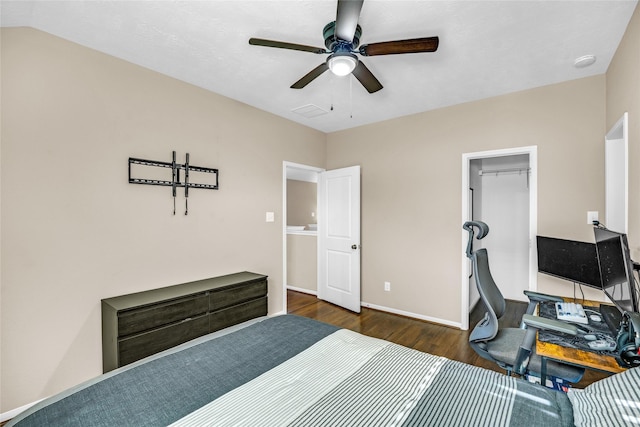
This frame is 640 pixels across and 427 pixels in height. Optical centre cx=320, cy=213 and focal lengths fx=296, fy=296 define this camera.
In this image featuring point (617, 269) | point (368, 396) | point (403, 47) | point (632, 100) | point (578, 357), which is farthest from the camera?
point (632, 100)

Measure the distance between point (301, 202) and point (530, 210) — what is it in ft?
17.0

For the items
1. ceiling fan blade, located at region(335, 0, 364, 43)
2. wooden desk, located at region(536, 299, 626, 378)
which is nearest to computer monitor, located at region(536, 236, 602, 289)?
wooden desk, located at region(536, 299, 626, 378)

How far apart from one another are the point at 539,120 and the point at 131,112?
12.7ft

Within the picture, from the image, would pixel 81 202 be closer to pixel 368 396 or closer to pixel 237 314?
pixel 237 314

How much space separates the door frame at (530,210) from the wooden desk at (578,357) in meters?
1.74

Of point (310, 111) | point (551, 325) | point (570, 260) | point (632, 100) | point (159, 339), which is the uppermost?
point (310, 111)

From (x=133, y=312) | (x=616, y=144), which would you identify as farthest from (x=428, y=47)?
(x=133, y=312)

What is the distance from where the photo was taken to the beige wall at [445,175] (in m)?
2.81

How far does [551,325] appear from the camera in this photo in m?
1.63

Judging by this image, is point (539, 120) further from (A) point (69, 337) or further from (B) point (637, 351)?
(A) point (69, 337)

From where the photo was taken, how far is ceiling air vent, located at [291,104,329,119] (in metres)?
3.55

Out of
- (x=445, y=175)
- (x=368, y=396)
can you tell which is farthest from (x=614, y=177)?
(x=368, y=396)

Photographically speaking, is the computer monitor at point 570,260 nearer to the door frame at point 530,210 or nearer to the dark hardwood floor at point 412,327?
the door frame at point 530,210

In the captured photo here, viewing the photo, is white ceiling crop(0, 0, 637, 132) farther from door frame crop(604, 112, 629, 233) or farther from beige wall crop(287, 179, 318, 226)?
beige wall crop(287, 179, 318, 226)
